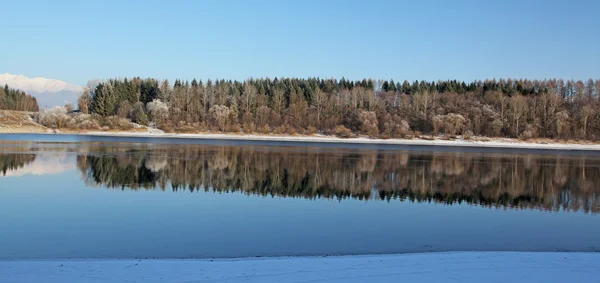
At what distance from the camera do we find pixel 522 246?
11500mm

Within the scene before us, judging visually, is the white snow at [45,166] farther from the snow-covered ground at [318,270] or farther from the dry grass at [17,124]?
the dry grass at [17,124]

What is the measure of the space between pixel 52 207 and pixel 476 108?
76.8 m

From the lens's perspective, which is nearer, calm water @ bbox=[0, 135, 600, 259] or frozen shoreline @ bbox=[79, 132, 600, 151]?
calm water @ bbox=[0, 135, 600, 259]

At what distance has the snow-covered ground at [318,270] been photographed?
722 centimetres

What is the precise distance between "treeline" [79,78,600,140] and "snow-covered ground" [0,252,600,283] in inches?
2671

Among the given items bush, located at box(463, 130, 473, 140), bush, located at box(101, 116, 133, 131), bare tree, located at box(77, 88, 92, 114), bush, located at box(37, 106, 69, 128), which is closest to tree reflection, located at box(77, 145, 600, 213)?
bush, located at box(463, 130, 473, 140)

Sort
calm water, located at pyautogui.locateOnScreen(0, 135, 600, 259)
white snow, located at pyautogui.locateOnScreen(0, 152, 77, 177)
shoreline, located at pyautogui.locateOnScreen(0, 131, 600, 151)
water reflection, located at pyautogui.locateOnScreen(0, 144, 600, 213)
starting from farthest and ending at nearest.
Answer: shoreline, located at pyautogui.locateOnScreen(0, 131, 600, 151), white snow, located at pyautogui.locateOnScreen(0, 152, 77, 177), water reflection, located at pyautogui.locateOnScreen(0, 144, 600, 213), calm water, located at pyautogui.locateOnScreen(0, 135, 600, 259)

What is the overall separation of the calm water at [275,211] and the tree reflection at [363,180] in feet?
0.27

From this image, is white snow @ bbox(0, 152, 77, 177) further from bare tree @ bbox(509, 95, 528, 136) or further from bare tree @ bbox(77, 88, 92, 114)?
bare tree @ bbox(77, 88, 92, 114)

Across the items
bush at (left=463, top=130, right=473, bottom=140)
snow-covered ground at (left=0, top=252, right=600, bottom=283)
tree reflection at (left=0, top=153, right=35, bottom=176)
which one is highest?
bush at (left=463, top=130, right=473, bottom=140)

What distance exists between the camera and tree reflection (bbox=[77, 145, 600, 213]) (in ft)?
63.5

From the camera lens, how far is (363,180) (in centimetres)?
2397

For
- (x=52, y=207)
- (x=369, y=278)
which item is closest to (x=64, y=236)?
(x=52, y=207)

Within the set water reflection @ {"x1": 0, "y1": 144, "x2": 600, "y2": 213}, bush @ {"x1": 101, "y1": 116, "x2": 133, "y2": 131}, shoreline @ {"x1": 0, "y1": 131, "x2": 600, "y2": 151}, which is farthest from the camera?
bush @ {"x1": 101, "y1": 116, "x2": 133, "y2": 131}
